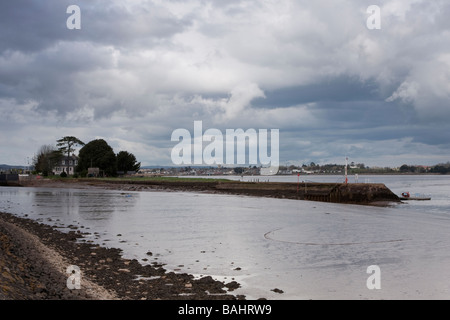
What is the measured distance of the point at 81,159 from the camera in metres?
120

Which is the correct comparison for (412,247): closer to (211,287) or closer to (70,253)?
(211,287)

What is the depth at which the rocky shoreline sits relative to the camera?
9.41 meters

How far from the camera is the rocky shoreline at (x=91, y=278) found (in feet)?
30.9

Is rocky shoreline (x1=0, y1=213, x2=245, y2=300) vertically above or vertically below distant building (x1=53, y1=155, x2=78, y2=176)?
below

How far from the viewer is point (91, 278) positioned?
11672 mm
